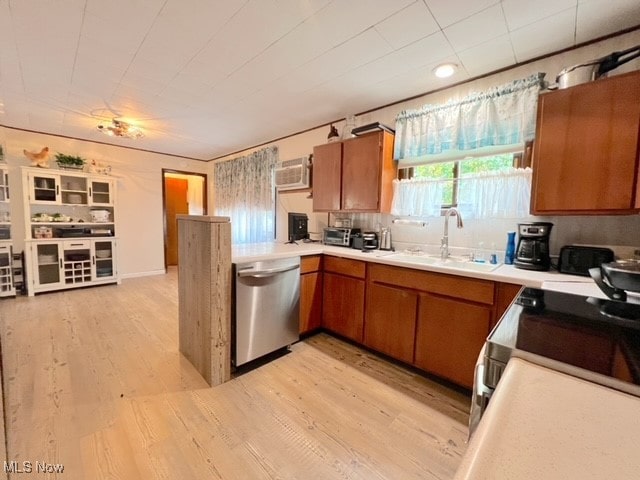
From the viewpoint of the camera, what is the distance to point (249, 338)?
2025mm

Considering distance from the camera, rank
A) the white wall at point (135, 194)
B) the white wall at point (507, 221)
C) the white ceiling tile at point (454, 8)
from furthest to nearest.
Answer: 1. the white wall at point (135, 194)
2. the white wall at point (507, 221)
3. the white ceiling tile at point (454, 8)

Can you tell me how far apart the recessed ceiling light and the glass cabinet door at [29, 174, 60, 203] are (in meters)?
4.97

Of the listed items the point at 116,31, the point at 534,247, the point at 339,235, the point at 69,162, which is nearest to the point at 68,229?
the point at 69,162

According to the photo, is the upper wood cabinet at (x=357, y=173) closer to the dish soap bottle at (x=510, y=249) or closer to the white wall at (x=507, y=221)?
the white wall at (x=507, y=221)

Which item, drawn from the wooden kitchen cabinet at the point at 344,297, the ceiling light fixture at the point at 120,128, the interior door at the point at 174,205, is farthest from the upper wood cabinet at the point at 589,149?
the interior door at the point at 174,205

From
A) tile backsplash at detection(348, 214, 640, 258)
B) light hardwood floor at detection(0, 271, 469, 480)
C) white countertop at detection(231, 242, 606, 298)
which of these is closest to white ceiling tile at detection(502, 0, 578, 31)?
tile backsplash at detection(348, 214, 640, 258)

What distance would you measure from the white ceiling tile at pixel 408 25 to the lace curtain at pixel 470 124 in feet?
2.39

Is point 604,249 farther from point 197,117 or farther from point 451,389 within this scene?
point 197,117

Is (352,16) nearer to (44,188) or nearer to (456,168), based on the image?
(456,168)

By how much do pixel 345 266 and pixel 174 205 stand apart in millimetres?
5090

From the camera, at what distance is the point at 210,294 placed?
1817 millimetres

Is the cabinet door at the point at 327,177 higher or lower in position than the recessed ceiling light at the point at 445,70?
lower

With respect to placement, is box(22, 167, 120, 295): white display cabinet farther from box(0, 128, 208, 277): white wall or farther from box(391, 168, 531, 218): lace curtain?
box(391, 168, 531, 218): lace curtain

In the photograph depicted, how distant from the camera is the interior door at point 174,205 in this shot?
5.88m
